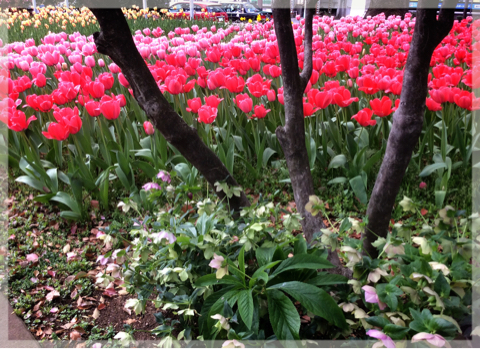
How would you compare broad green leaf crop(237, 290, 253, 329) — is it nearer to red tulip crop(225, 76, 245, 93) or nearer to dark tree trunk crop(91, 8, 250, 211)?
dark tree trunk crop(91, 8, 250, 211)

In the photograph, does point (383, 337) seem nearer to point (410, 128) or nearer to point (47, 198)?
point (410, 128)

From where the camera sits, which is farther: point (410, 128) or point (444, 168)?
point (444, 168)

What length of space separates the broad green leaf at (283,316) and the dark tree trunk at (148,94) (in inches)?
27.0

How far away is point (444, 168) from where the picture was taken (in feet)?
8.32

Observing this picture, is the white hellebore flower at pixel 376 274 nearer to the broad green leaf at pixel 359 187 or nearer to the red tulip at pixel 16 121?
the broad green leaf at pixel 359 187

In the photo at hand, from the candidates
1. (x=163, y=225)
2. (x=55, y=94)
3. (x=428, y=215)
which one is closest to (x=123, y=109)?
(x=55, y=94)

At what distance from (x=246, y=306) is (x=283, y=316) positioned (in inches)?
5.0

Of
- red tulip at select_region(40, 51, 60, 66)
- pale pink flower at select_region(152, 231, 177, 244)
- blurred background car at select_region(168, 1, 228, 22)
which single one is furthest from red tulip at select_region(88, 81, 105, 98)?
blurred background car at select_region(168, 1, 228, 22)

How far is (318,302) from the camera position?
4.16ft

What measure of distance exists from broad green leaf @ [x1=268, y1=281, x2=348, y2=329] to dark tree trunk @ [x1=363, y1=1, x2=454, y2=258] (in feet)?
1.08

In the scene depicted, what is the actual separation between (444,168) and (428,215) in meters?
0.37

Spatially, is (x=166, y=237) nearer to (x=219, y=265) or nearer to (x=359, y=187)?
(x=219, y=265)

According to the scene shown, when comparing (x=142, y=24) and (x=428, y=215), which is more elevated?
(x=142, y=24)

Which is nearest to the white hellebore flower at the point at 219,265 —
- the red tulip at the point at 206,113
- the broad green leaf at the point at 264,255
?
the broad green leaf at the point at 264,255
